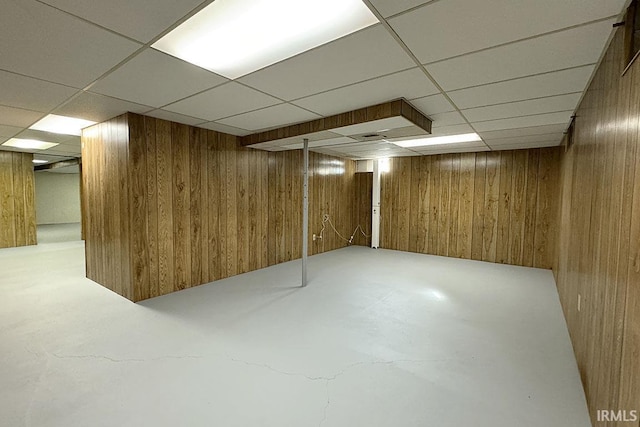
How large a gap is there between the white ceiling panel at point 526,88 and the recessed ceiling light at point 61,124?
14.2 feet

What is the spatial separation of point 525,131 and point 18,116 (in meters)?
6.38

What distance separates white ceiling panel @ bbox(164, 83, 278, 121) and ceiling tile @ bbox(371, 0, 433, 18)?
55.0 inches

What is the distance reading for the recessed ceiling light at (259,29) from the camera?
148cm

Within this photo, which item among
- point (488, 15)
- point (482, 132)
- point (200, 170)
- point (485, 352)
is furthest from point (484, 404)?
point (200, 170)

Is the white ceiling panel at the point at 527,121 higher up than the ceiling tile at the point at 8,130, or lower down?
lower down

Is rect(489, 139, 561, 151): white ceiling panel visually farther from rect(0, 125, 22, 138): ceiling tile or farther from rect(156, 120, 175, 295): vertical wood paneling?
rect(0, 125, 22, 138): ceiling tile

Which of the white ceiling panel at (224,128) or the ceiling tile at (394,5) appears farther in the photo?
the white ceiling panel at (224,128)

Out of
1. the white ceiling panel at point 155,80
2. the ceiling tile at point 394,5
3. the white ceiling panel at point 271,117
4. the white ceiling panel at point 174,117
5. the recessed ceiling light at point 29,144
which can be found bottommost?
the ceiling tile at point 394,5

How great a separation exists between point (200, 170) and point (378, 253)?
4.17 metres

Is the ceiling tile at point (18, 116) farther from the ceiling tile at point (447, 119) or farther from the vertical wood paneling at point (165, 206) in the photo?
the ceiling tile at point (447, 119)

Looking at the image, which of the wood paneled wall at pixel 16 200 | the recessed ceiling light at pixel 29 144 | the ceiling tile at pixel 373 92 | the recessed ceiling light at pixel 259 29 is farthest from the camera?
the wood paneled wall at pixel 16 200

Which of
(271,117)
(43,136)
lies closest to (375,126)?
(271,117)

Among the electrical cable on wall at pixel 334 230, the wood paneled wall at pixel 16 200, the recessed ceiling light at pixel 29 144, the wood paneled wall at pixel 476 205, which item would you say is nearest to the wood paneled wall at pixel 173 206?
the electrical cable on wall at pixel 334 230

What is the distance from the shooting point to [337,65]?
2.04 meters
